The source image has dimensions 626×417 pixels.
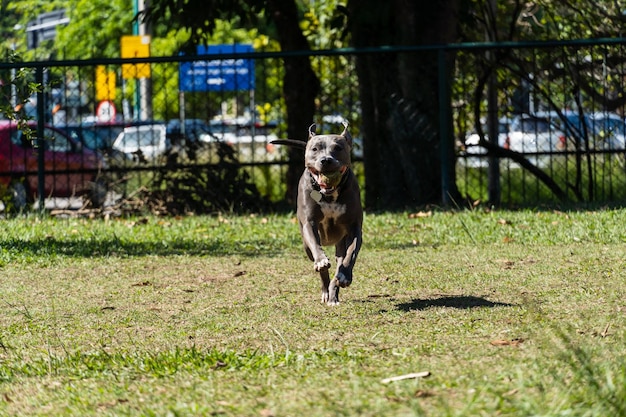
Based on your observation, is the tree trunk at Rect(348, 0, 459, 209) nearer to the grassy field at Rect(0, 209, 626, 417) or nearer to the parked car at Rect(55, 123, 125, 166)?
the grassy field at Rect(0, 209, 626, 417)

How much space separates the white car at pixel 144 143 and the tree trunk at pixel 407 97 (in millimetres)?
2611

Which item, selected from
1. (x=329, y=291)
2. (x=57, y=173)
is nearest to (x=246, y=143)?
(x=57, y=173)

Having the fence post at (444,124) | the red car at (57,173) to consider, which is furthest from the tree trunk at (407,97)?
the red car at (57,173)

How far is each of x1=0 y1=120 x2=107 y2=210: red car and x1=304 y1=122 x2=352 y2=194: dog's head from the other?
7647 millimetres

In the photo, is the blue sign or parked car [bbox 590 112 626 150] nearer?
parked car [bbox 590 112 626 150]

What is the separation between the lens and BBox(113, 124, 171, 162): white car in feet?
45.8

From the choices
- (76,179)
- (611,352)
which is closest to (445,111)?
(76,179)

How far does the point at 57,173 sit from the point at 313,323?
862 centimetres

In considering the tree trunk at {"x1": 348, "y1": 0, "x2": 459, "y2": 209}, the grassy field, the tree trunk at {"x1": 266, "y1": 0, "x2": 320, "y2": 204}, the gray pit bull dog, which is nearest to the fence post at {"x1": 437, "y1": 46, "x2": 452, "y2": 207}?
the tree trunk at {"x1": 348, "y1": 0, "x2": 459, "y2": 209}

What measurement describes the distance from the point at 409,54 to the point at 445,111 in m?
0.84

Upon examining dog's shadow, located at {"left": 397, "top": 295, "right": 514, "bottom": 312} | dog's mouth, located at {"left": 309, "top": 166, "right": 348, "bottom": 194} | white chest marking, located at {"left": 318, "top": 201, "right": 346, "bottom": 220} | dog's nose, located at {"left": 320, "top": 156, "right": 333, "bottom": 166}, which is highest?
dog's nose, located at {"left": 320, "top": 156, "right": 333, "bottom": 166}

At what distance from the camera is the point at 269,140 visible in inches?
586

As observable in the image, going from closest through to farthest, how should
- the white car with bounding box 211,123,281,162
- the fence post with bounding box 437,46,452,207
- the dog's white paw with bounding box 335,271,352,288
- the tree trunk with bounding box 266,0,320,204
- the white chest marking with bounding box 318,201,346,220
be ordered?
1. the dog's white paw with bounding box 335,271,352,288
2. the white chest marking with bounding box 318,201,346,220
3. the fence post with bounding box 437,46,452,207
4. the white car with bounding box 211,123,281,162
5. the tree trunk with bounding box 266,0,320,204

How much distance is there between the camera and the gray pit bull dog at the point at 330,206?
6.47 metres
